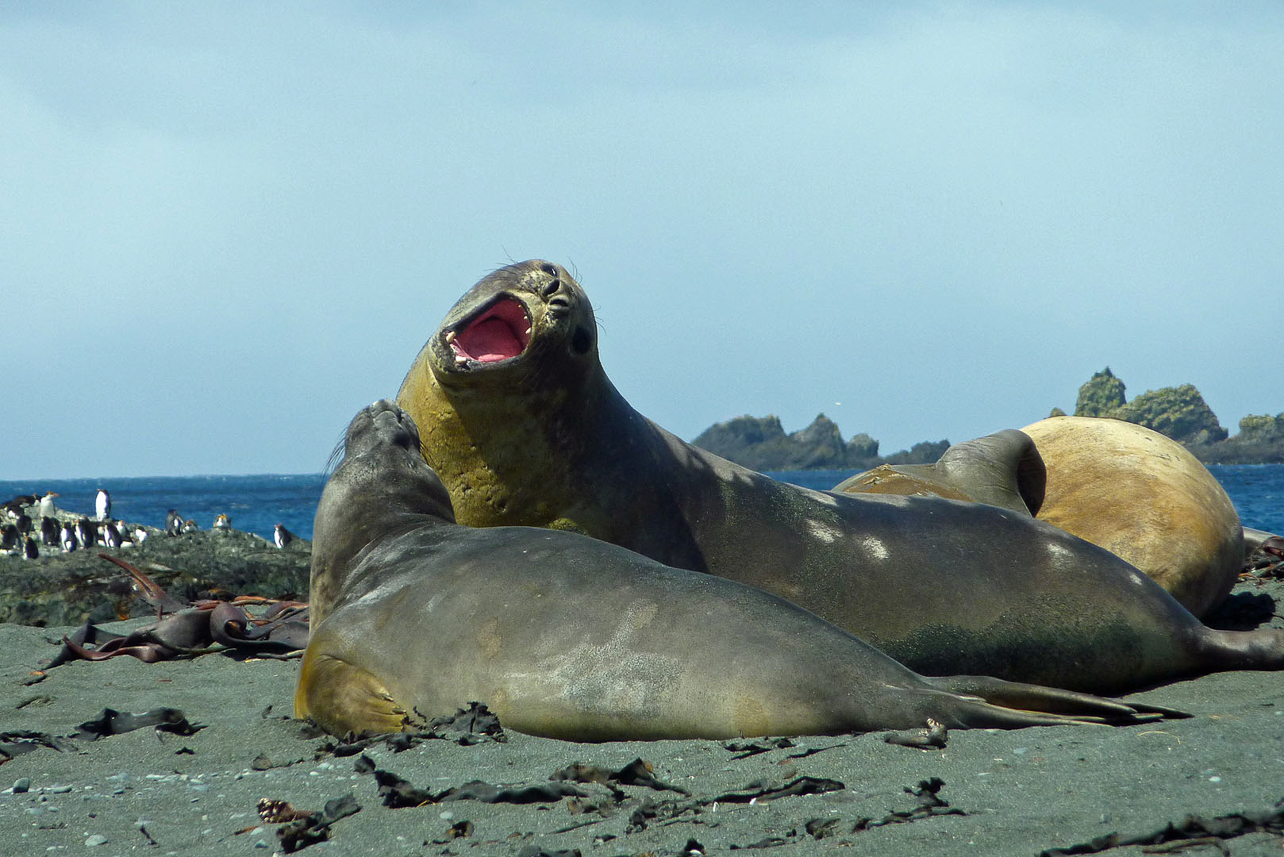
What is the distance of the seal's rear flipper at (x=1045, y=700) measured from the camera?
3.31 meters

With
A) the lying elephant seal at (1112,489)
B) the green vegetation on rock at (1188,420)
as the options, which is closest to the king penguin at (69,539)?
the lying elephant seal at (1112,489)

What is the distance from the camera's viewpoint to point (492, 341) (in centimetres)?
493

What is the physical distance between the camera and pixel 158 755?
3.45 m

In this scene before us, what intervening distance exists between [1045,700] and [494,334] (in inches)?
101

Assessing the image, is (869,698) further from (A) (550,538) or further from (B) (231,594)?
(B) (231,594)

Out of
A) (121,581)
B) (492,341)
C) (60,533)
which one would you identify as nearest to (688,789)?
(492,341)

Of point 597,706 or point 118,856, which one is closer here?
point 118,856

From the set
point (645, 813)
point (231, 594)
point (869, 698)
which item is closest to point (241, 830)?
point (645, 813)

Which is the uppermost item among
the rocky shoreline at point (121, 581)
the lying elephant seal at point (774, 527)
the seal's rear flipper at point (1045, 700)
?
the lying elephant seal at point (774, 527)

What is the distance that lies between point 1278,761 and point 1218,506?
4380mm

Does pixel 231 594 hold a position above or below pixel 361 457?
below

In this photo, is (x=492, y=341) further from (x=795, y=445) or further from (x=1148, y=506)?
(x=795, y=445)

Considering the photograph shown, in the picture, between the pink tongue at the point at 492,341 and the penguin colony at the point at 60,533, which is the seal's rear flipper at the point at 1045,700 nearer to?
the pink tongue at the point at 492,341

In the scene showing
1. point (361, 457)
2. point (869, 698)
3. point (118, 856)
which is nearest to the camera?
point (118, 856)
